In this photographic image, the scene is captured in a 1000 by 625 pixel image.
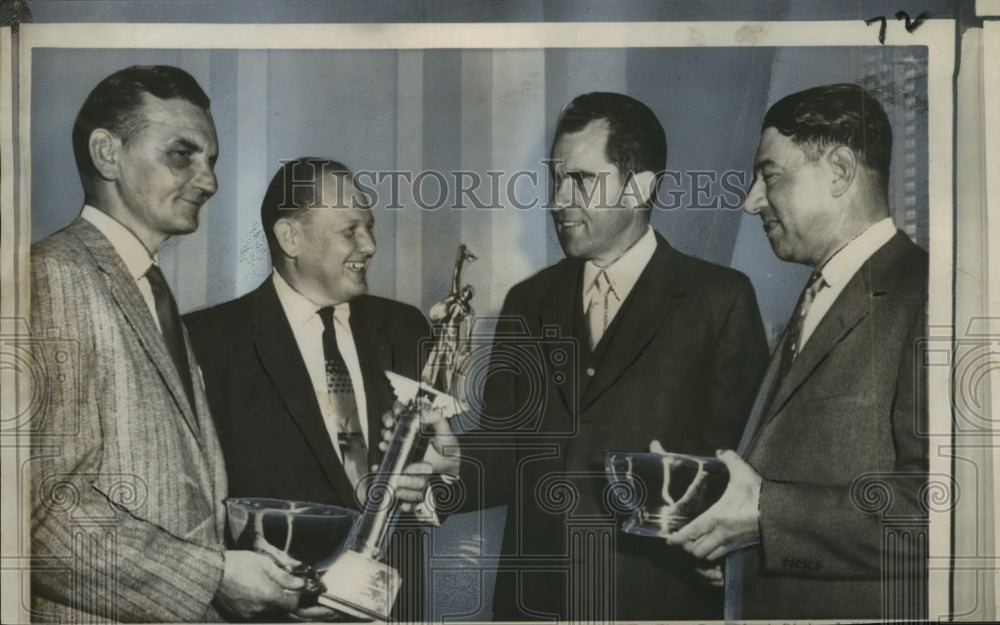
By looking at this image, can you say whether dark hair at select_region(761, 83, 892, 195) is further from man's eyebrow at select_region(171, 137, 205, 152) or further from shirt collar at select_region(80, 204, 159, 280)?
shirt collar at select_region(80, 204, 159, 280)

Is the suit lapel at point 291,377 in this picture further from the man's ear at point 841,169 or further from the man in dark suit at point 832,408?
the man's ear at point 841,169

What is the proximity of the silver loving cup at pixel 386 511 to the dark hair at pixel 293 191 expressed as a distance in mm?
696

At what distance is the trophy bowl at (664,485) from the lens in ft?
14.0

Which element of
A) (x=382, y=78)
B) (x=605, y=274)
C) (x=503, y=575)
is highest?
(x=382, y=78)

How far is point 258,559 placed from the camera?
13.9 feet

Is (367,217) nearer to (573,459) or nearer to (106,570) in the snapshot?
(573,459)

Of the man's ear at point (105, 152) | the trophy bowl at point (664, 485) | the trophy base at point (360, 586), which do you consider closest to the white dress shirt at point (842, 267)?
the trophy bowl at point (664, 485)

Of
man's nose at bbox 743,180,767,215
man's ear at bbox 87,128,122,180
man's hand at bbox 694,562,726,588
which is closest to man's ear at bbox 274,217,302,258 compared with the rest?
man's ear at bbox 87,128,122,180

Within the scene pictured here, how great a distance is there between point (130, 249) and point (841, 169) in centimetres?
269

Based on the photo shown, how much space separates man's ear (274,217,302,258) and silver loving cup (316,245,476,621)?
1.93 ft

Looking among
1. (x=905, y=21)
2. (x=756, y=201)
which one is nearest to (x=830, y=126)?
(x=756, y=201)

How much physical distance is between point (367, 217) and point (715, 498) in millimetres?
1674

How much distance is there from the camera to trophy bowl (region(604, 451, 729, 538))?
14.0 ft

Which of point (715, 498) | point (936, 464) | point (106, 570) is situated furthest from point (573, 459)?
point (106, 570)
